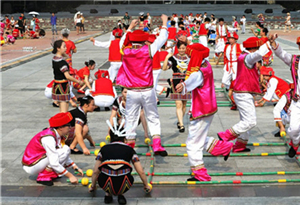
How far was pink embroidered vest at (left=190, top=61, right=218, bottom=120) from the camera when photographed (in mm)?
6711

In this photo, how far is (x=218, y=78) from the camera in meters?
16.1

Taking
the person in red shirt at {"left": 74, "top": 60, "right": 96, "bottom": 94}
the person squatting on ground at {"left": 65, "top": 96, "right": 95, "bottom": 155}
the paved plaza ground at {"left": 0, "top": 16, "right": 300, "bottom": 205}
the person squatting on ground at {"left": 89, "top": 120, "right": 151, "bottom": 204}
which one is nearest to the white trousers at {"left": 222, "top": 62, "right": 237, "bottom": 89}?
the paved plaza ground at {"left": 0, "top": 16, "right": 300, "bottom": 205}

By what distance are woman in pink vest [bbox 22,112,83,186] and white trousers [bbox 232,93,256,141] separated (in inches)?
118

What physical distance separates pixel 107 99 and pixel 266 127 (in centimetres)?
389

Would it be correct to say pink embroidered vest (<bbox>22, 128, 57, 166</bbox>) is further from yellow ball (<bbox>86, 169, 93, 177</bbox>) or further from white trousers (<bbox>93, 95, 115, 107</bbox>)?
white trousers (<bbox>93, 95, 115, 107</bbox>)

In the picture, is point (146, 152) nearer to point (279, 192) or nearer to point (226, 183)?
point (226, 183)

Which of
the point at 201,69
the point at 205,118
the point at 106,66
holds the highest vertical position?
the point at 201,69

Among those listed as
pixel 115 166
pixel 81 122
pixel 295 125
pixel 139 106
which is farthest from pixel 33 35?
pixel 115 166

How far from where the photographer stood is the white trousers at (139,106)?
766 centimetres

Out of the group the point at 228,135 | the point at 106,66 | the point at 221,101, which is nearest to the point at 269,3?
the point at 106,66

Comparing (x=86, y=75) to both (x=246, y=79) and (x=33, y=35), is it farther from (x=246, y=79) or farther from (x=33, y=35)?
(x=33, y=35)

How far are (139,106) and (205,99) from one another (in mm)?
1509

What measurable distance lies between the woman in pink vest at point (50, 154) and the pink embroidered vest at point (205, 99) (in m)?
1.89

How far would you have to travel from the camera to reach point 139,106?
25.8 feet
